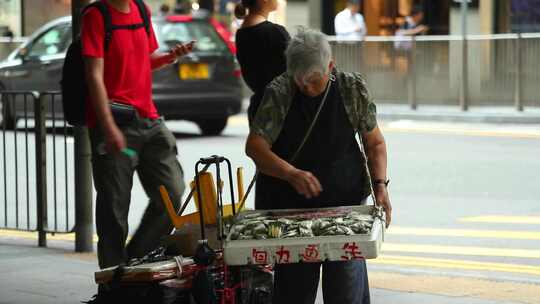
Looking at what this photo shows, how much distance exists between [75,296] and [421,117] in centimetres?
1441

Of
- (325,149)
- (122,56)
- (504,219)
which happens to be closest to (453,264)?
(504,219)

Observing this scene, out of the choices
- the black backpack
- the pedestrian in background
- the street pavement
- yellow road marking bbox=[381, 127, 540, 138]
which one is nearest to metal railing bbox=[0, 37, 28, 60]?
the pedestrian in background

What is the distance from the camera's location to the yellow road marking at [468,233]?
9.84m

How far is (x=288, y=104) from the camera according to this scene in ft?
17.2

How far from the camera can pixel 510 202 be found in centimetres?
1155

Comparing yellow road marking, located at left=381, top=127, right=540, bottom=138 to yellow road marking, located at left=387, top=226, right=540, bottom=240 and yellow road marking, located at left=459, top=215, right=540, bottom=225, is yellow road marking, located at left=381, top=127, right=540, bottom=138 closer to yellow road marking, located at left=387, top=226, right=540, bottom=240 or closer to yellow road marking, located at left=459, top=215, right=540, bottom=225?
yellow road marking, located at left=459, top=215, right=540, bottom=225

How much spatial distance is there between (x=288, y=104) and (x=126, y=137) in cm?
154

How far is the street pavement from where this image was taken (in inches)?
294

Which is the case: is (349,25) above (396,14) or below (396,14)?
below

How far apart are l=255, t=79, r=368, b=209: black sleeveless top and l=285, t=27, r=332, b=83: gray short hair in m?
0.17

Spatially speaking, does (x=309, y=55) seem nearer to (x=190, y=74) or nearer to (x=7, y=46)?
(x=190, y=74)

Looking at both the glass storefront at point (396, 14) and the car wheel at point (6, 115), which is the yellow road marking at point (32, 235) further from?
the glass storefront at point (396, 14)

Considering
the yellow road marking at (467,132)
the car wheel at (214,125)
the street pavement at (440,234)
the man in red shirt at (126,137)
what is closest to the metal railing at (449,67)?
the yellow road marking at (467,132)

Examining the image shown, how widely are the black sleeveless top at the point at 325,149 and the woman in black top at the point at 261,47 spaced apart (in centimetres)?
164
